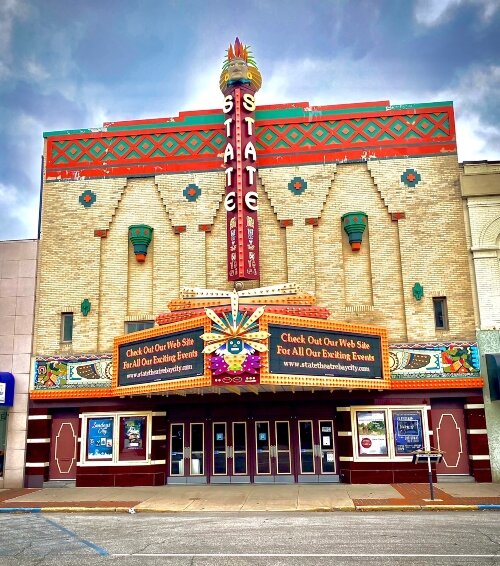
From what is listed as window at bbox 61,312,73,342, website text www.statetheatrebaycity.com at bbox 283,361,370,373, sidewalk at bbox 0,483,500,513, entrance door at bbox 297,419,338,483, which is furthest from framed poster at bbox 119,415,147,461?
website text www.statetheatrebaycity.com at bbox 283,361,370,373

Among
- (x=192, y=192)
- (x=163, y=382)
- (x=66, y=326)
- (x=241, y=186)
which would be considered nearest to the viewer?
(x=163, y=382)

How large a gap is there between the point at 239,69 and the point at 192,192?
5.16 m

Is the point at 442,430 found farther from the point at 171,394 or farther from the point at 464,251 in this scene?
the point at 171,394

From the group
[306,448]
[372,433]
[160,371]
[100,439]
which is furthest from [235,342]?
[100,439]

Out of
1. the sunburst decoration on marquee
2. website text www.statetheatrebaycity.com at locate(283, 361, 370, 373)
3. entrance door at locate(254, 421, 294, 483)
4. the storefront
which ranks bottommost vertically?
entrance door at locate(254, 421, 294, 483)

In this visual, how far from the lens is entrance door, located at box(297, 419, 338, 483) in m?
22.4

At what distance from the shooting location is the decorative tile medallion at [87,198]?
2522 centimetres

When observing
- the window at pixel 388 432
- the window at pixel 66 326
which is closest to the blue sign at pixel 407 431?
the window at pixel 388 432

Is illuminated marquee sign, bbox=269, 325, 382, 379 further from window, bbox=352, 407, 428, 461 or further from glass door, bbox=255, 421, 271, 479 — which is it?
glass door, bbox=255, 421, 271, 479

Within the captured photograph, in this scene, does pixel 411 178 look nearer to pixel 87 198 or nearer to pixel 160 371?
pixel 160 371

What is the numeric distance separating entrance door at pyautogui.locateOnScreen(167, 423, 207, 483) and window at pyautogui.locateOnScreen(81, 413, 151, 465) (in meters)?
1.08

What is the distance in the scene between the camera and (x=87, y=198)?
82.9 feet

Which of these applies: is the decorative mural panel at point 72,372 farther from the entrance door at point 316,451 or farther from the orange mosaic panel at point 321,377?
the orange mosaic panel at point 321,377

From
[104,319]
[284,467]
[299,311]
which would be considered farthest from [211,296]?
[284,467]
